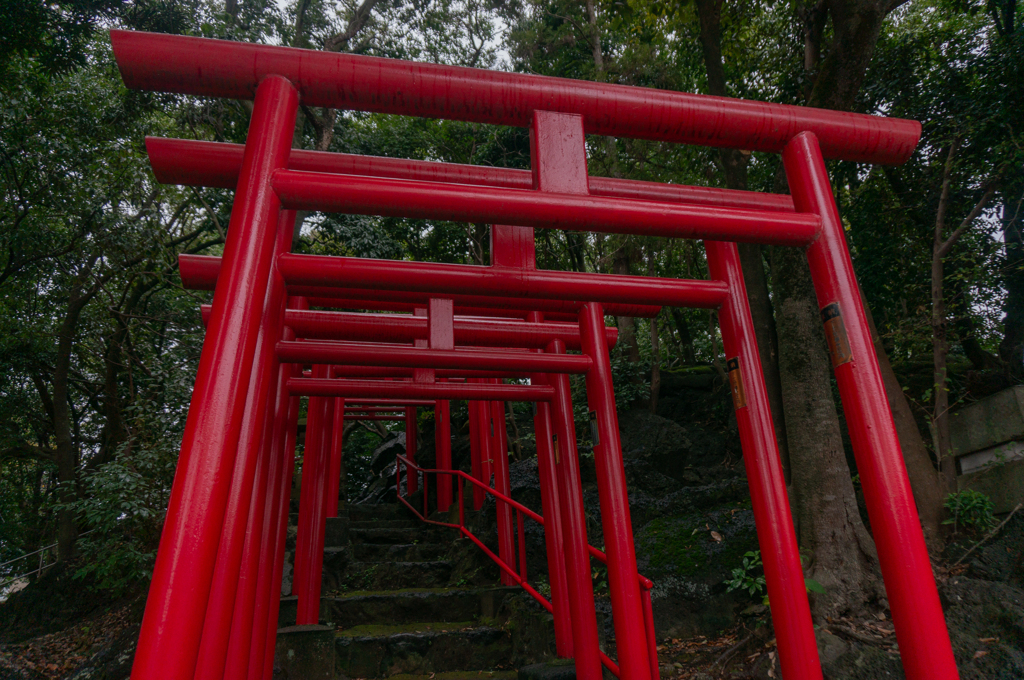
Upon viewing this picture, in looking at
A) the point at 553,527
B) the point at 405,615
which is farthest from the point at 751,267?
the point at 405,615

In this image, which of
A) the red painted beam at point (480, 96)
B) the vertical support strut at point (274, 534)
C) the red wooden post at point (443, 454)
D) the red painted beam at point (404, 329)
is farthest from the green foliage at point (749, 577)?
the red wooden post at point (443, 454)

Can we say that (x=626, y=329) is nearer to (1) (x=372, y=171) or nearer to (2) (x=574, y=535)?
(2) (x=574, y=535)

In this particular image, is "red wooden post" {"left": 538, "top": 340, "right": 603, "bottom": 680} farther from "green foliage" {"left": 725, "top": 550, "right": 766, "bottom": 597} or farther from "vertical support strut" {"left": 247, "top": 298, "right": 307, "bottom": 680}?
"green foliage" {"left": 725, "top": 550, "right": 766, "bottom": 597}

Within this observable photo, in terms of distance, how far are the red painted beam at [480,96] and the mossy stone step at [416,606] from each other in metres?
4.41

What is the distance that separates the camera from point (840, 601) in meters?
4.41

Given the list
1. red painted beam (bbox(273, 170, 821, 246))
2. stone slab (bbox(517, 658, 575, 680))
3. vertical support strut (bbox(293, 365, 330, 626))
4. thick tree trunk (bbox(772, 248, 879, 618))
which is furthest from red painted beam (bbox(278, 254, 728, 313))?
vertical support strut (bbox(293, 365, 330, 626))

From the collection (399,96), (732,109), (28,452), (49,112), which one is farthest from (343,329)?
(28,452)

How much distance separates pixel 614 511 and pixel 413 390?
1643 millimetres

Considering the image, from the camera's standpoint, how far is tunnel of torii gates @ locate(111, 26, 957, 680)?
5.32 ft

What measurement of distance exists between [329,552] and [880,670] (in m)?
4.89

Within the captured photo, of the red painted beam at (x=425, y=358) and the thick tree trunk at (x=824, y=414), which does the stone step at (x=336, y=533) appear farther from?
the thick tree trunk at (x=824, y=414)

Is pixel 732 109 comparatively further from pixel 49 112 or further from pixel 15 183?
pixel 15 183

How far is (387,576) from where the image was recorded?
6.01 metres

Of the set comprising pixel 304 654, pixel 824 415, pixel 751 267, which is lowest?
pixel 304 654
